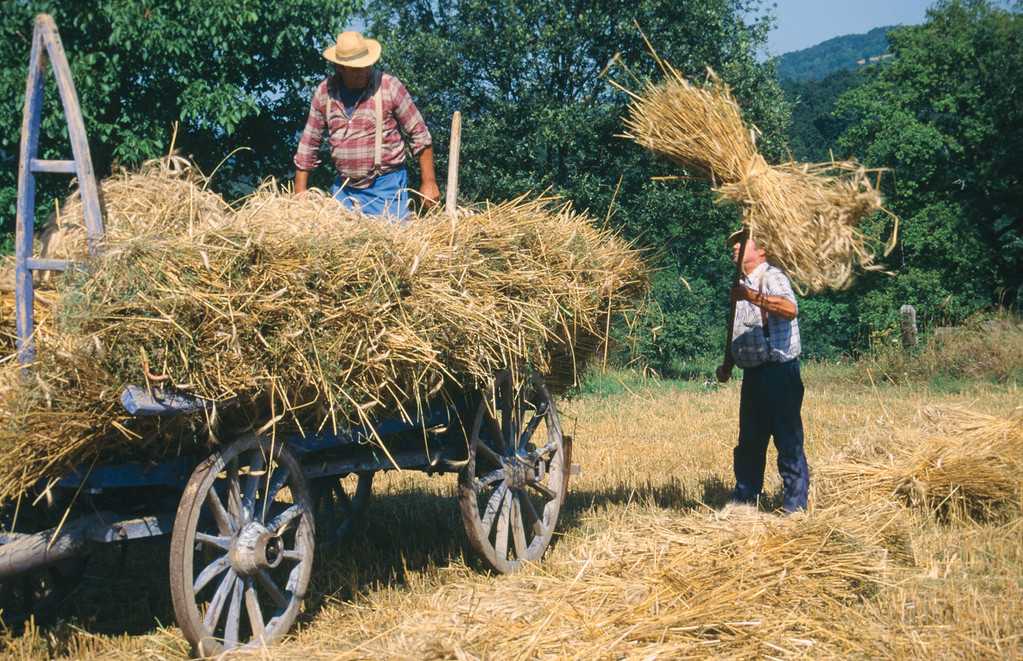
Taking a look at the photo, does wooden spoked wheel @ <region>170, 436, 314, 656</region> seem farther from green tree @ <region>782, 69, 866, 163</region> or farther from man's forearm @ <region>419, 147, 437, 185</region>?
green tree @ <region>782, 69, 866, 163</region>

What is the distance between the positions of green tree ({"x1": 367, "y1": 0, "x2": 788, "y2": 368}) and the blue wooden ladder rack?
1212 cm

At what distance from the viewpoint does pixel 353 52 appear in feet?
16.4

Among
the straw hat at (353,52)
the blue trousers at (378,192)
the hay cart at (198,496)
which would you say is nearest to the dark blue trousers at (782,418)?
the hay cart at (198,496)

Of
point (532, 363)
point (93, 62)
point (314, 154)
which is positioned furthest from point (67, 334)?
point (93, 62)

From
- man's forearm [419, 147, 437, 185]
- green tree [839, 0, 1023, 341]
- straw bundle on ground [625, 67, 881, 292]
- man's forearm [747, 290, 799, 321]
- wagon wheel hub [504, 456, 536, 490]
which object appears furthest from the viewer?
green tree [839, 0, 1023, 341]

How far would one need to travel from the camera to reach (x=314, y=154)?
17.6ft

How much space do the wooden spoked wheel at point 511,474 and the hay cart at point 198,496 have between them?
0.02 m

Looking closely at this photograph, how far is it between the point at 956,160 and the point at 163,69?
2833 cm

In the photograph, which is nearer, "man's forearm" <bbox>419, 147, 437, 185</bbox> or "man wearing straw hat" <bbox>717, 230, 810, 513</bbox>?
"man wearing straw hat" <bbox>717, 230, 810, 513</bbox>

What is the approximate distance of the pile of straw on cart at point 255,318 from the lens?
9.45 feet

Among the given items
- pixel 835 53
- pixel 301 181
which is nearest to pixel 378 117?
pixel 301 181

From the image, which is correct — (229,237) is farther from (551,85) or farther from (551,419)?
(551,85)

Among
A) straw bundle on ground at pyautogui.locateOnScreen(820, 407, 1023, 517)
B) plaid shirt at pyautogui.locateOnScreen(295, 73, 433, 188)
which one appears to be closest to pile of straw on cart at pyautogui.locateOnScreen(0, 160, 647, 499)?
plaid shirt at pyautogui.locateOnScreen(295, 73, 433, 188)

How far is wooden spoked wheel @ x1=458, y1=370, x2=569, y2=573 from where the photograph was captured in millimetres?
4387
